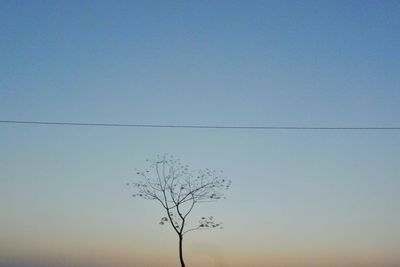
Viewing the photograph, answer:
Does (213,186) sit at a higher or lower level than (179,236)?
higher

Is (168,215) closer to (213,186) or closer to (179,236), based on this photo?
(179,236)

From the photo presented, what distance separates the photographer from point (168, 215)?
111ft

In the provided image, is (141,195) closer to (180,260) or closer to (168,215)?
(168,215)

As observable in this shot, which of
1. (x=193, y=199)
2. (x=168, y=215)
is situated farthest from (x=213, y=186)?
(x=168, y=215)

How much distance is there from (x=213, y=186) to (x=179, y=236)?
4626 mm

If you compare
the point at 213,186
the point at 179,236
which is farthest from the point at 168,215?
the point at 213,186

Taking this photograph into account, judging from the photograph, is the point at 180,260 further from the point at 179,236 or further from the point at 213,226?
the point at 213,226

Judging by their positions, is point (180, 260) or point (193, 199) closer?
point (180, 260)

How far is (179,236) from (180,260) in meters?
1.58

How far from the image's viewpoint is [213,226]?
34969 millimetres

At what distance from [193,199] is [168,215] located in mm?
2404

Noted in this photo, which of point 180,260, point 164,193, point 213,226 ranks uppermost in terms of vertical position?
point 164,193

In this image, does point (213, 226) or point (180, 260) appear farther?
point (213, 226)

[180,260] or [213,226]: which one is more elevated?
[213,226]
